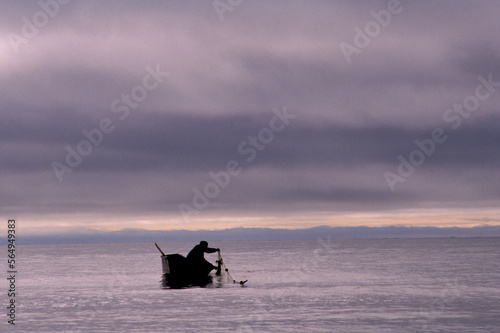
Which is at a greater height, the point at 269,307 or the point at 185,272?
the point at 185,272

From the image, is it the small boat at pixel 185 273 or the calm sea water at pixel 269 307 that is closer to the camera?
the calm sea water at pixel 269 307

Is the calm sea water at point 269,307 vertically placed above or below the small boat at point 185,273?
below

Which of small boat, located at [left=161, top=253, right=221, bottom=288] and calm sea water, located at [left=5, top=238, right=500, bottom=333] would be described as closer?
A: calm sea water, located at [left=5, top=238, right=500, bottom=333]

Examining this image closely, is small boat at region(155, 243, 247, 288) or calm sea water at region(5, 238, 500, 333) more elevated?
small boat at region(155, 243, 247, 288)

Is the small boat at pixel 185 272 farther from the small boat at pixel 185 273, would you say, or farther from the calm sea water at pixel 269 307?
the calm sea water at pixel 269 307

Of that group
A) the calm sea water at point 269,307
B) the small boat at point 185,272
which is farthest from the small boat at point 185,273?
the calm sea water at point 269,307

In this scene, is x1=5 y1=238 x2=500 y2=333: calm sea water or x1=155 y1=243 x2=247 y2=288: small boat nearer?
x1=5 y1=238 x2=500 y2=333: calm sea water

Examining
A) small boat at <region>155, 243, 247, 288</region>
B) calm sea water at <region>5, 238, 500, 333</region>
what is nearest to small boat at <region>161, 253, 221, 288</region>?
small boat at <region>155, 243, 247, 288</region>

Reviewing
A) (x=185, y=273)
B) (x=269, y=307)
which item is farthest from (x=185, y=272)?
(x=269, y=307)

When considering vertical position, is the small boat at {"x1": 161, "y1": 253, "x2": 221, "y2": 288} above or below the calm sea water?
above

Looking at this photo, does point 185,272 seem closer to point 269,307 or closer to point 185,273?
point 185,273

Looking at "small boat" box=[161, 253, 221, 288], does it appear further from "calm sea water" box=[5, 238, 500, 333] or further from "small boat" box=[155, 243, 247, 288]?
"calm sea water" box=[5, 238, 500, 333]

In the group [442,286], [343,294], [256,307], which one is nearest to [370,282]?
[442,286]

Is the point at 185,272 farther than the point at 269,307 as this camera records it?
Yes
